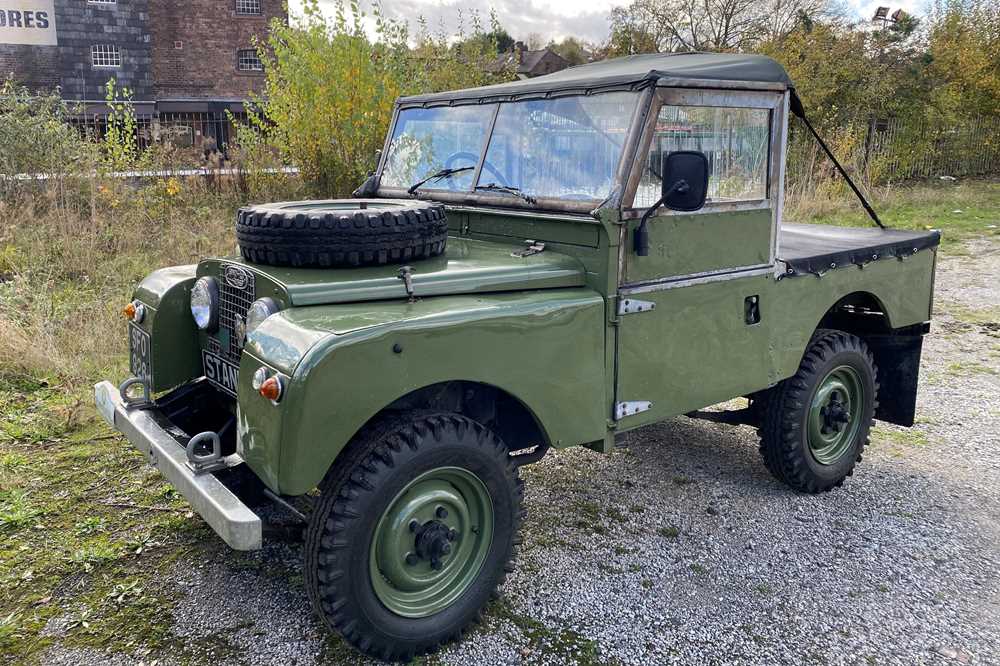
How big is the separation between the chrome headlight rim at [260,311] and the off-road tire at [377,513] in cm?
56

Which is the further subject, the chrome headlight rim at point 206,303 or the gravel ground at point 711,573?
the chrome headlight rim at point 206,303

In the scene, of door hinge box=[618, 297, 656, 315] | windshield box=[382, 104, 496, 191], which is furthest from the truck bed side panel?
windshield box=[382, 104, 496, 191]

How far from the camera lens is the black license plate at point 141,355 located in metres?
3.63

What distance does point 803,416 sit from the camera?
14.3ft

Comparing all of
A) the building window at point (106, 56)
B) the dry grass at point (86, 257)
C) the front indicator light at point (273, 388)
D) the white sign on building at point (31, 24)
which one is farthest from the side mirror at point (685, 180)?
the white sign on building at point (31, 24)

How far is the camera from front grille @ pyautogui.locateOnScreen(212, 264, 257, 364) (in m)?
3.21

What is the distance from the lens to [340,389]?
2613 millimetres

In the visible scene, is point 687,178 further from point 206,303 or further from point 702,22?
point 702,22

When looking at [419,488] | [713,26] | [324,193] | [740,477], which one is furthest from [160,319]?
[713,26]

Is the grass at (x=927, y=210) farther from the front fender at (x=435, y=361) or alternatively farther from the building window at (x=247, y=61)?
the building window at (x=247, y=61)

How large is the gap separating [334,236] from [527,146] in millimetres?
1189

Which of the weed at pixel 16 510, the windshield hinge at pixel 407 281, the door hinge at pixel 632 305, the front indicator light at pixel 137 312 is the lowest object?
the weed at pixel 16 510

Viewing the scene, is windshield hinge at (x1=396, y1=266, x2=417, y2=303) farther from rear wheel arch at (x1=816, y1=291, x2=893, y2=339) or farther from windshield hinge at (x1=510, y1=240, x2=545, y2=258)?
rear wheel arch at (x1=816, y1=291, x2=893, y2=339)

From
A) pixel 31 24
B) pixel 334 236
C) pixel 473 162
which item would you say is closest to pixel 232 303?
pixel 334 236
